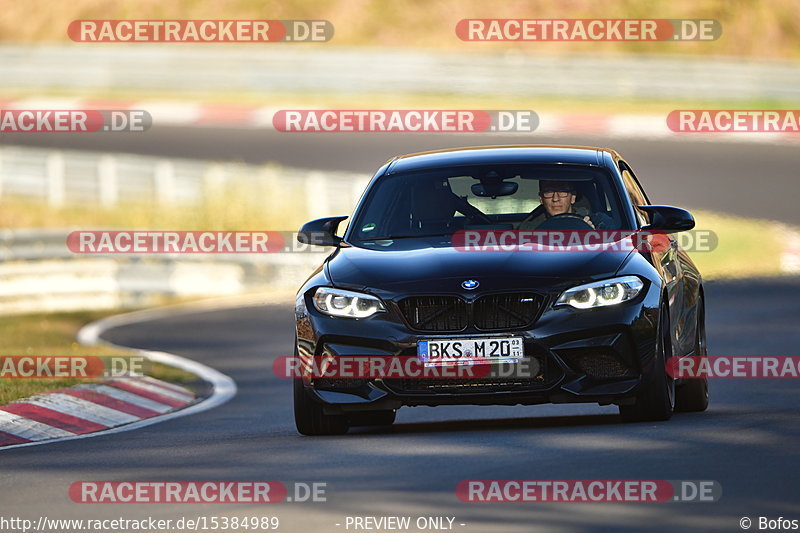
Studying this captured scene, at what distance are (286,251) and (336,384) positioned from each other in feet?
41.6

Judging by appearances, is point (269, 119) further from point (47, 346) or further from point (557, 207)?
point (557, 207)

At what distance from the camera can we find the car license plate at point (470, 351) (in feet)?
30.4

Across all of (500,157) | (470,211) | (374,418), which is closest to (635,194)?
(500,157)

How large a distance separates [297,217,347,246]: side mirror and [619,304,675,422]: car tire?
6.74 feet

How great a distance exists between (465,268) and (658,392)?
1.21 m

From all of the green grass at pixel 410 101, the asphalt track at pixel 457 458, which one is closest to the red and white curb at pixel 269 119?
the green grass at pixel 410 101

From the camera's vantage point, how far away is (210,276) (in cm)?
2242

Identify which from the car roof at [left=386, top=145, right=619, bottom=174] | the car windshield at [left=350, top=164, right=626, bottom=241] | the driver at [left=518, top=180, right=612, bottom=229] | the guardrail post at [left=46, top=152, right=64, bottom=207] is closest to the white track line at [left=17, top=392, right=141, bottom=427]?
the car windshield at [left=350, top=164, right=626, bottom=241]

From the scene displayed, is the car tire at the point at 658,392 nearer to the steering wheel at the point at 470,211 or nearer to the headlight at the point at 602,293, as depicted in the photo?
the headlight at the point at 602,293

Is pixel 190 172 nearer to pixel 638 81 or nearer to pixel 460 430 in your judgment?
pixel 638 81

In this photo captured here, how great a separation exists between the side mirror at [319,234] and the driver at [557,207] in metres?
1.12

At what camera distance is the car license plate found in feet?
30.4

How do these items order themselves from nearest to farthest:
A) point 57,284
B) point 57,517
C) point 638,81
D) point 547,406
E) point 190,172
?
1. point 57,517
2. point 547,406
3. point 57,284
4. point 190,172
5. point 638,81

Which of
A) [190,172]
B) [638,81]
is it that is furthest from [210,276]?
[638,81]
